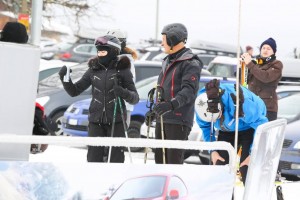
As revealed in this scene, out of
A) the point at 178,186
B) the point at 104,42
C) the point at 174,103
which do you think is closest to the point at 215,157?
the point at 174,103

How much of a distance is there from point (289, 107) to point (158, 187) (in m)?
9.24

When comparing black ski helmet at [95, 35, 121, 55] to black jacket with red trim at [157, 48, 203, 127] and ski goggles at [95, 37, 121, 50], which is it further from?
black jacket with red trim at [157, 48, 203, 127]

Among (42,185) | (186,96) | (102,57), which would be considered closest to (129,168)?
(42,185)

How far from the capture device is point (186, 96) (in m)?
7.55

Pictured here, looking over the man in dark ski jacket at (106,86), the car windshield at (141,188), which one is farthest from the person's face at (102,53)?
the car windshield at (141,188)

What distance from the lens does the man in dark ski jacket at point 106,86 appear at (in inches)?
321

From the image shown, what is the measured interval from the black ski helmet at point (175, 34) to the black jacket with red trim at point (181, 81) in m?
0.10

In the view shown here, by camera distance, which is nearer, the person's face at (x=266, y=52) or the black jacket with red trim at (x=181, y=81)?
the black jacket with red trim at (x=181, y=81)

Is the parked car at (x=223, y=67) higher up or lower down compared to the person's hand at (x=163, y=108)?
lower down

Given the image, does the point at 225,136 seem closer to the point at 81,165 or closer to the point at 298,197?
the point at 298,197

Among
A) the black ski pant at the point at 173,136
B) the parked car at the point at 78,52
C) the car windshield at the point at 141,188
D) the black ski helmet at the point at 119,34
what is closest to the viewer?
the car windshield at the point at 141,188

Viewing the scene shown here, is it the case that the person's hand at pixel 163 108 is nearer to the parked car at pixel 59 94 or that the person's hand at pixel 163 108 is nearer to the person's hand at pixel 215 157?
the person's hand at pixel 215 157

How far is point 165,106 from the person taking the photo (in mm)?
7453

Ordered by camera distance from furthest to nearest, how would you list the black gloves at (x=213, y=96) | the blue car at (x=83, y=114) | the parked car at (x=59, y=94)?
the parked car at (x=59, y=94), the blue car at (x=83, y=114), the black gloves at (x=213, y=96)
